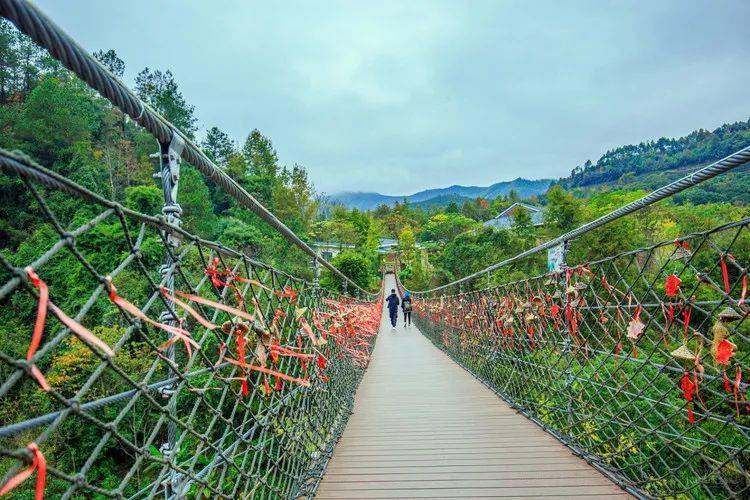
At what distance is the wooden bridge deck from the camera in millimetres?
1511

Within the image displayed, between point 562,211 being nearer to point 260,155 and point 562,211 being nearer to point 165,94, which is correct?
point 260,155

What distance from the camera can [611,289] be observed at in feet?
5.03

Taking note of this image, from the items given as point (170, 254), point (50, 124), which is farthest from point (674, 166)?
A: point (170, 254)

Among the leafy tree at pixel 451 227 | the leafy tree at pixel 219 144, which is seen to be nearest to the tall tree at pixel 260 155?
the leafy tree at pixel 219 144

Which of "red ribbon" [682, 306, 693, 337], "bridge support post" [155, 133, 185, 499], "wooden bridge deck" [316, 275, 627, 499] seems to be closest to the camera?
"bridge support post" [155, 133, 185, 499]

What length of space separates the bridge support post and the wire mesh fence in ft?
3.35

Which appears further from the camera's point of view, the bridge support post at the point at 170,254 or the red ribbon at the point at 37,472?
the bridge support post at the point at 170,254

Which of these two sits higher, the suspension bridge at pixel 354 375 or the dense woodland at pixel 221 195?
the dense woodland at pixel 221 195

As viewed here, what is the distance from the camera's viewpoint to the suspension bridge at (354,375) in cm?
54

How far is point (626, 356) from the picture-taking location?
153 cm

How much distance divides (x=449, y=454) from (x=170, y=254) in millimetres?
1575

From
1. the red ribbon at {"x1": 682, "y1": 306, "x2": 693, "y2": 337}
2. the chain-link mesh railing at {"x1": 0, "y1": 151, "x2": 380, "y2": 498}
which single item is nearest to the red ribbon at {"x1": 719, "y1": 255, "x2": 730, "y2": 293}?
the red ribbon at {"x1": 682, "y1": 306, "x2": 693, "y2": 337}

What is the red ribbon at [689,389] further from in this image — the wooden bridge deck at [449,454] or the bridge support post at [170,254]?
the bridge support post at [170,254]

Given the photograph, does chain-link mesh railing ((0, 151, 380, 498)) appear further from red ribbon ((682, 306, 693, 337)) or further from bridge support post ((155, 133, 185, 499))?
red ribbon ((682, 306, 693, 337))
